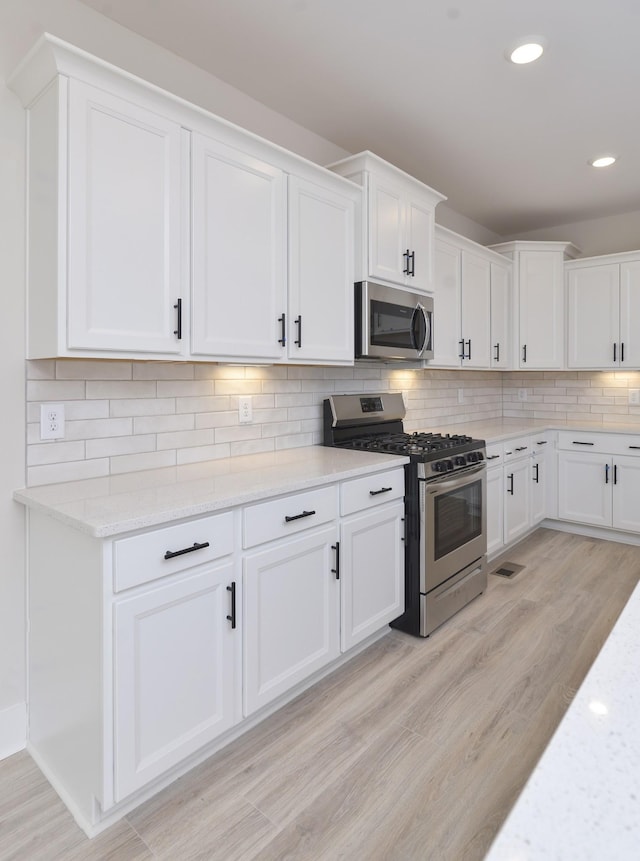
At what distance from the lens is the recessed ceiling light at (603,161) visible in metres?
3.42

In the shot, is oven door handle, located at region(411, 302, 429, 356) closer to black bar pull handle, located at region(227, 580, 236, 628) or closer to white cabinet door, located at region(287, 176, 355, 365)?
white cabinet door, located at region(287, 176, 355, 365)

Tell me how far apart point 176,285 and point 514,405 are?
413 centimetres

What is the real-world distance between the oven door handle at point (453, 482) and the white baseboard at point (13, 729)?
1.94 m

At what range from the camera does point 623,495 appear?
420cm

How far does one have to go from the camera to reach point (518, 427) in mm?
4461

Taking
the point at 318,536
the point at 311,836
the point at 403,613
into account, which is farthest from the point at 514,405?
the point at 311,836

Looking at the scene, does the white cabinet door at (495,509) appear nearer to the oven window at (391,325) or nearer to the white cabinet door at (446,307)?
the white cabinet door at (446,307)

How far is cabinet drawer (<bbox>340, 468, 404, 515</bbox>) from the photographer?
233cm

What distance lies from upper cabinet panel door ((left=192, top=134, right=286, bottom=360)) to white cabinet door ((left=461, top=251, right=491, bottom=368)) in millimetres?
2003

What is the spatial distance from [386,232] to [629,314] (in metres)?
2.55

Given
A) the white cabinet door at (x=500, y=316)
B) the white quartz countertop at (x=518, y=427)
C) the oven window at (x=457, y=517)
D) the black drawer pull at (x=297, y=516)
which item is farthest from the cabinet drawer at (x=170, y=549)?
the white cabinet door at (x=500, y=316)

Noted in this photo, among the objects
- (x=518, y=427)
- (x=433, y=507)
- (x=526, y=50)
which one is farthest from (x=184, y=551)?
(x=518, y=427)

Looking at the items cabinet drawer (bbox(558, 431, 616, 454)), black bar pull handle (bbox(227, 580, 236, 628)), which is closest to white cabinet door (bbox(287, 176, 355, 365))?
black bar pull handle (bbox(227, 580, 236, 628))

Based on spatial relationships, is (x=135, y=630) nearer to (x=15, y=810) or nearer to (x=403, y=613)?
(x=15, y=810)
